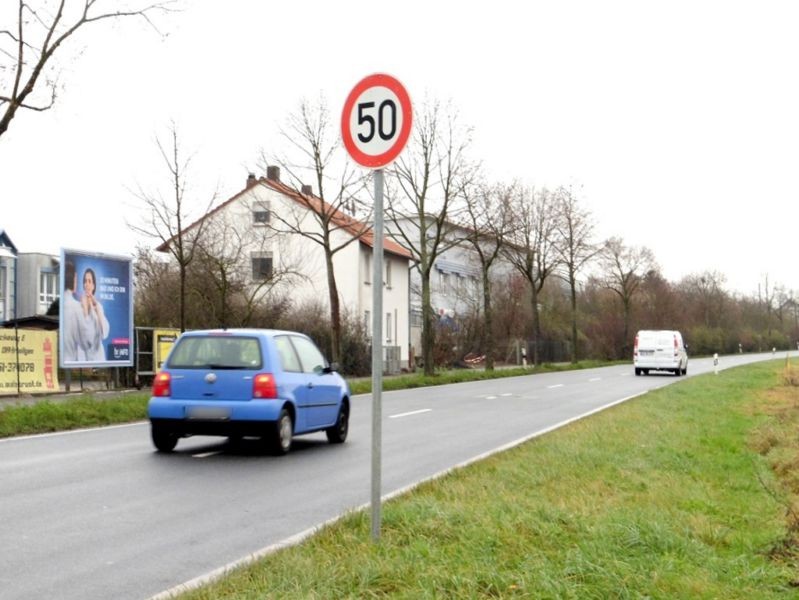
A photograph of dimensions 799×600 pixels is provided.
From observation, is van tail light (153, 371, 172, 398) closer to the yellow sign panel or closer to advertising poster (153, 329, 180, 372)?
the yellow sign panel

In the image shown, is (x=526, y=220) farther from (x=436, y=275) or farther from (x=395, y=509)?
(x=395, y=509)

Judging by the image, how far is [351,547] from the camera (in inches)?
230

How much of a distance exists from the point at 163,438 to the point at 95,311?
37.4 ft

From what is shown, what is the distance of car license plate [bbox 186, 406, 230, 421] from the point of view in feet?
37.6

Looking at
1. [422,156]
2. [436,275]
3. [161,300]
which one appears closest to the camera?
[161,300]

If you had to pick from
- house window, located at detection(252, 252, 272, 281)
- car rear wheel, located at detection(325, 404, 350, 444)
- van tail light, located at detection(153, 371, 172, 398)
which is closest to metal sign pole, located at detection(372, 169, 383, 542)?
van tail light, located at detection(153, 371, 172, 398)

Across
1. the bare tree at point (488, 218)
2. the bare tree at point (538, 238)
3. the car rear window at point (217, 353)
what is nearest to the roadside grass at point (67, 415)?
the car rear window at point (217, 353)

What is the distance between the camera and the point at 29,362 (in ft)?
72.6

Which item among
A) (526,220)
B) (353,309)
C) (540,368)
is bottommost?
(540,368)

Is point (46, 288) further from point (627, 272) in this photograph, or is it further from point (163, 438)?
point (163, 438)

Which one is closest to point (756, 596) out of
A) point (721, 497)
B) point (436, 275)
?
point (721, 497)

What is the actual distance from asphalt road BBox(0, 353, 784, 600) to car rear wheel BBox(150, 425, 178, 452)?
0.72 ft

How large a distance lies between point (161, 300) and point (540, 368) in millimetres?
23282

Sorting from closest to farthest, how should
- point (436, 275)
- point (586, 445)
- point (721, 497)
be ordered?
point (721, 497), point (586, 445), point (436, 275)
